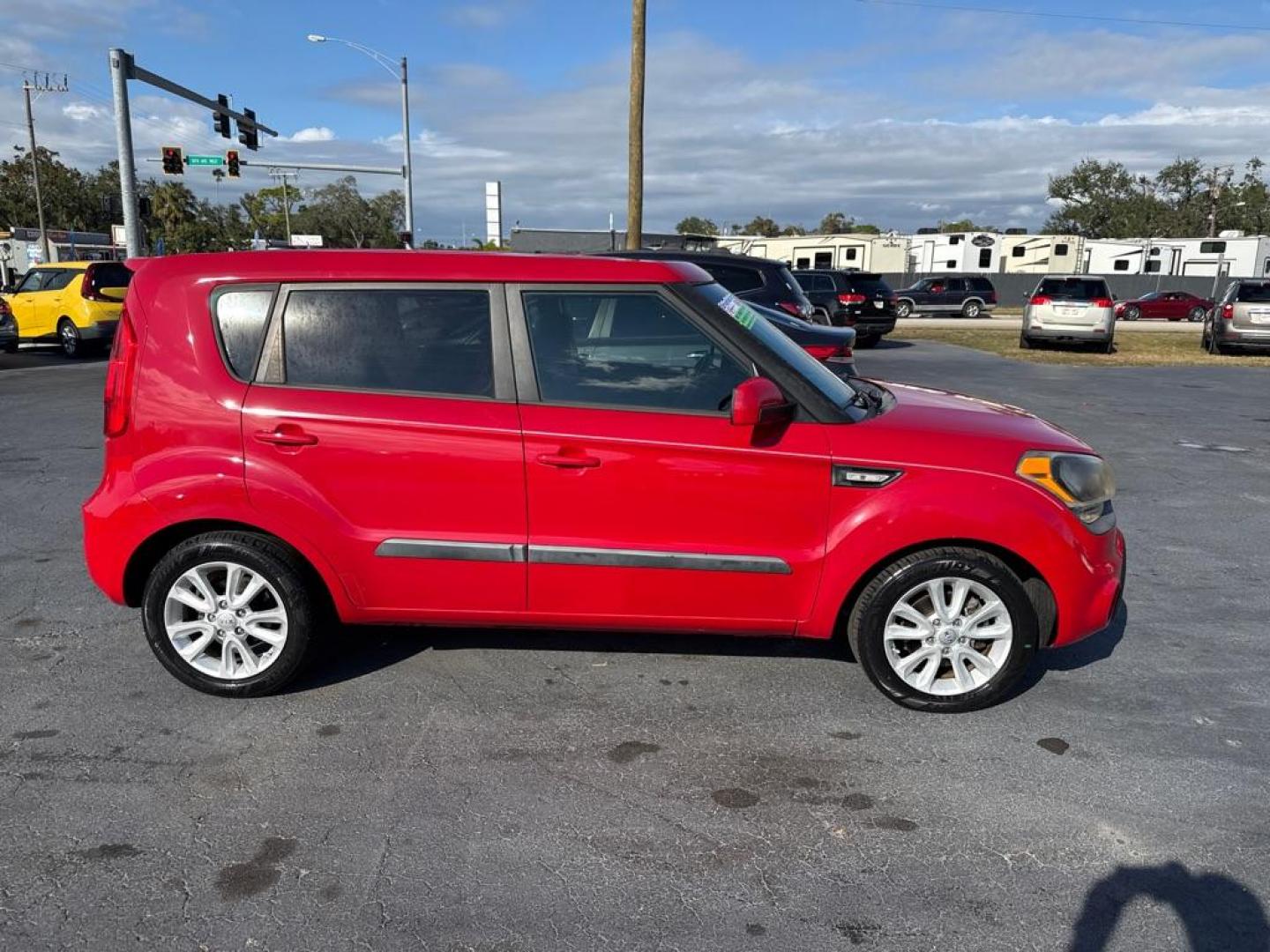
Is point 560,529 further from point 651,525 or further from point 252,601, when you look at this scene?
point 252,601

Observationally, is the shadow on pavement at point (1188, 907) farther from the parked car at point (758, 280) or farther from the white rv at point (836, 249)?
the white rv at point (836, 249)

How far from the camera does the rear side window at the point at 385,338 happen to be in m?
3.65

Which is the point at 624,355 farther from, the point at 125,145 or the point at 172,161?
the point at 172,161

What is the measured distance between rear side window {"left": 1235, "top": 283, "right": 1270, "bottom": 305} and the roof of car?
69.4ft

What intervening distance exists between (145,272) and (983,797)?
3824 millimetres

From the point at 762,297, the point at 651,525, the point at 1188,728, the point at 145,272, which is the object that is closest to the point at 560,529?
the point at 651,525

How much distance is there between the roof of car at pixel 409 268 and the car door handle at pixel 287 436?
0.61 meters

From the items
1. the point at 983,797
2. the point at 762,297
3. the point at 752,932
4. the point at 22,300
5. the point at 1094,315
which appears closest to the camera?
the point at 752,932

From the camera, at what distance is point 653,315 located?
3.66 m

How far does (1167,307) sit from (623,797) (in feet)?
143

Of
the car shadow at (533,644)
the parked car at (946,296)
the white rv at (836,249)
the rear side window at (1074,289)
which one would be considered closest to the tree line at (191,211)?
the white rv at (836,249)

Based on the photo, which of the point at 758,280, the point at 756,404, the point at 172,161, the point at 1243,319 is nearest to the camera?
the point at 756,404

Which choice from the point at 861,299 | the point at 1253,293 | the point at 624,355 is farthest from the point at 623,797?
the point at 1253,293

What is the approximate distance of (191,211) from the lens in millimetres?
84500
